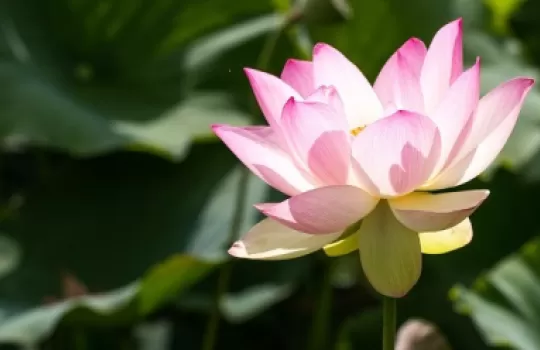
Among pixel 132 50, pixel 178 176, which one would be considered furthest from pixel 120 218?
pixel 132 50

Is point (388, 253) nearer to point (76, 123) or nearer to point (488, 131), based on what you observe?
point (488, 131)

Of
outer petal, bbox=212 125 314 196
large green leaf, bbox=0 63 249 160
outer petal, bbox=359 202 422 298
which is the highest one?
outer petal, bbox=212 125 314 196

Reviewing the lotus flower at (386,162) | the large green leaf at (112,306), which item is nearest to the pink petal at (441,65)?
the lotus flower at (386,162)

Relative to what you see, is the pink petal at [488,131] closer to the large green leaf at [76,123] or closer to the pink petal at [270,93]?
the pink petal at [270,93]

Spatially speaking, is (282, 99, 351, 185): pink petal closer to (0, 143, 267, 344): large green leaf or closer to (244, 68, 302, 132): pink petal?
(244, 68, 302, 132): pink petal

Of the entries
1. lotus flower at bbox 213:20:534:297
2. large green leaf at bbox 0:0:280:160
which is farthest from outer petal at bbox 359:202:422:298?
large green leaf at bbox 0:0:280:160

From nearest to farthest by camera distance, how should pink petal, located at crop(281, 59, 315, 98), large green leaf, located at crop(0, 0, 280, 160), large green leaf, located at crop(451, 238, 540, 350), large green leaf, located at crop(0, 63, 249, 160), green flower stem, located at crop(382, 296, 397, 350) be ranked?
green flower stem, located at crop(382, 296, 397, 350) < pink petal, located at crop(281, 59, 315, 98) < large green leaf, located at crop(451, 238, 540, 350) < large green leaf, located at crop(0, 63, 249, 160) < large green leaf, located at crop(0, 0, 280, 160)

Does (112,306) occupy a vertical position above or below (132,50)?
below
